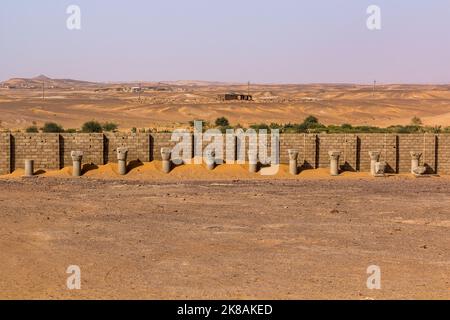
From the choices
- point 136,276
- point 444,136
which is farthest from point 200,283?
point 444,136

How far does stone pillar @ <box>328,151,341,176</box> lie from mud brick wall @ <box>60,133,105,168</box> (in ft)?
30.5

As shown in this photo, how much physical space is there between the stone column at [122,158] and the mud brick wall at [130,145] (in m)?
1.15

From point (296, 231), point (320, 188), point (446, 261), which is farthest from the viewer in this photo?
point (320, 188)

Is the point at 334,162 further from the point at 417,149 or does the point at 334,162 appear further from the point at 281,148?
the point at 417,149

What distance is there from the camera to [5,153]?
30.5m

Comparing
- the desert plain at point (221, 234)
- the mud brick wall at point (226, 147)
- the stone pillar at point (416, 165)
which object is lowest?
the desert plain at point (221, 234)

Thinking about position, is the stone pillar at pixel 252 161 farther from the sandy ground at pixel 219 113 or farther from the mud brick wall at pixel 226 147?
the sandy ground at pixel 219 113

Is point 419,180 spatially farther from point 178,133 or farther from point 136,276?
point 136,276

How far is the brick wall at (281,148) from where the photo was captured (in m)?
30.7

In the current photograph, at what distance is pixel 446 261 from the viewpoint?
15.1m

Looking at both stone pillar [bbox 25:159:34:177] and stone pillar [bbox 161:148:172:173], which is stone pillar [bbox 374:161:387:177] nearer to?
stone pillar [bbox 161:148:172:173]

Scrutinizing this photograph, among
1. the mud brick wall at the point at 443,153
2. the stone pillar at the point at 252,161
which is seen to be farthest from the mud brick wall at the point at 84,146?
the mud brick wall at the point at 443,153

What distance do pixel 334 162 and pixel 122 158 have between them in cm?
849

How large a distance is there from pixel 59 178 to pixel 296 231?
536 inches
